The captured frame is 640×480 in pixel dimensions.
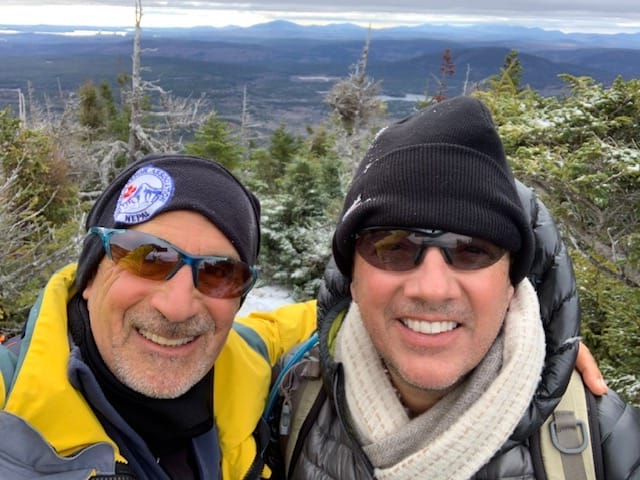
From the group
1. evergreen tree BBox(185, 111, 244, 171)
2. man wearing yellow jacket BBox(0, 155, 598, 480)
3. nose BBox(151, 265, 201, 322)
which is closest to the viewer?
man wearing yellow jacket BBox(0, 155, 598, 480)

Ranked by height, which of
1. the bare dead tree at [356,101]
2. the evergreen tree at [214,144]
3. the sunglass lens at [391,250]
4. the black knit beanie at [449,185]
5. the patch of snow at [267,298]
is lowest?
the patch of snow at [267,298]

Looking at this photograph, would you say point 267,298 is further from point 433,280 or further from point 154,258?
point 433,280

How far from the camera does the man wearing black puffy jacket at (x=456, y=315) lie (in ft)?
5.26

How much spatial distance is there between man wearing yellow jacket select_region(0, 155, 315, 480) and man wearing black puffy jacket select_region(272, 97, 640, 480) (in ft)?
1.96

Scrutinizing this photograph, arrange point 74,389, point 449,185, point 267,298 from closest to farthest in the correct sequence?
point 449,185
point 74,389
point 267,298

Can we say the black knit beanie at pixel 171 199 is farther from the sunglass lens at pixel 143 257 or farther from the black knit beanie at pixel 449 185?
the black knit beanie at pixel 449 185

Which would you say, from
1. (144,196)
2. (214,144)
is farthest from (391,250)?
(214,144)

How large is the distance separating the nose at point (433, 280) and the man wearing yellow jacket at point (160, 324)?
2.69 ft

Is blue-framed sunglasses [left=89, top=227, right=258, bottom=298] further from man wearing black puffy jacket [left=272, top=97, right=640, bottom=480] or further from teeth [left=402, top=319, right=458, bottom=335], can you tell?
teeth [left=402, top=319, right=458, bottom=335]

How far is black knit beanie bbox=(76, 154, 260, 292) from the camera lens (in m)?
2.03

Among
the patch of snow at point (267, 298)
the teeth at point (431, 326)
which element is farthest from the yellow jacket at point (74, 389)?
the patch of snow at point (267, 298)

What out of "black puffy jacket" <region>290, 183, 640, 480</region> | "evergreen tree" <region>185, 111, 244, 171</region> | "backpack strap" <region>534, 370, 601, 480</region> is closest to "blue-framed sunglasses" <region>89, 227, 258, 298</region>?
"black puffy jacket" <region>290, 183, 640, 480</region>

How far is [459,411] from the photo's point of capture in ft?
5.36

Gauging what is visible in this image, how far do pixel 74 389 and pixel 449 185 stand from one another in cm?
147
